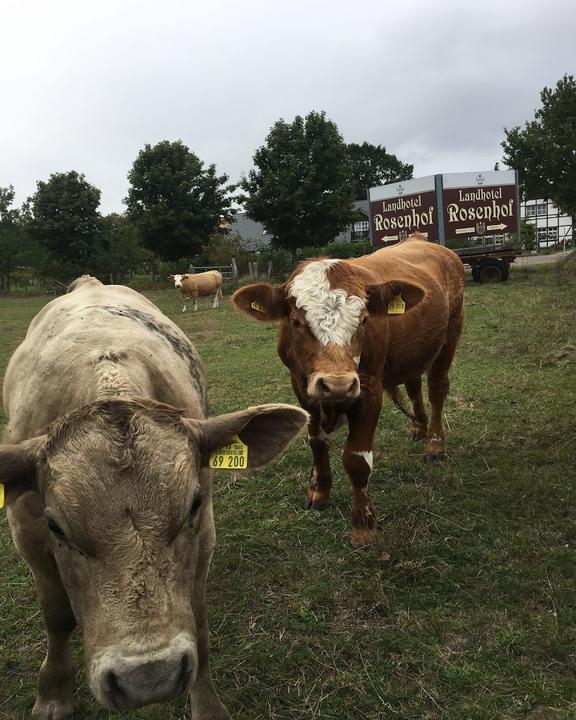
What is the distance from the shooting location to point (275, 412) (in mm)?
2055

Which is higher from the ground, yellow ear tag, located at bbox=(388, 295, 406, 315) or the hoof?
yellow ear tag, located at bbox=(388, 295, 406, 315)

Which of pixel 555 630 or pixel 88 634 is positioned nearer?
pixel 88 634

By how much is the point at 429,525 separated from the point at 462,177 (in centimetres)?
1846

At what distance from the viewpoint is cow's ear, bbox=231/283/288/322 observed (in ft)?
12.6

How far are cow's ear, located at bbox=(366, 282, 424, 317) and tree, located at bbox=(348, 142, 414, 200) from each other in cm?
7434

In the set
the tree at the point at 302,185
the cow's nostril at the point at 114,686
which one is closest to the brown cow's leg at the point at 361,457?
the cow's nostril at the point at 114,686

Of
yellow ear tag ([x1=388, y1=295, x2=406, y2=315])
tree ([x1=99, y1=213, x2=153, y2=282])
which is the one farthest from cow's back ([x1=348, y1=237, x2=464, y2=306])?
tree ([x1=99, y1=213, x2=153, y2=282])

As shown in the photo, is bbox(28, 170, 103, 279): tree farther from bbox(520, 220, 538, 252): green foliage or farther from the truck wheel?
bbox(520, 220, 538, 252): green foliage

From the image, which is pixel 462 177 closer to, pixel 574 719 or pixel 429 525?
pixel 429 525

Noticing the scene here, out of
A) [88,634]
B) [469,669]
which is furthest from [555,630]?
[88,634]

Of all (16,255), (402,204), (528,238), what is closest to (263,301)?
(402,204)

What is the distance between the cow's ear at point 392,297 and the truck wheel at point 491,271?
1630cm

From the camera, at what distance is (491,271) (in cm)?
1894

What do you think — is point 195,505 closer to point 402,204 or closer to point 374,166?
point 402,204
